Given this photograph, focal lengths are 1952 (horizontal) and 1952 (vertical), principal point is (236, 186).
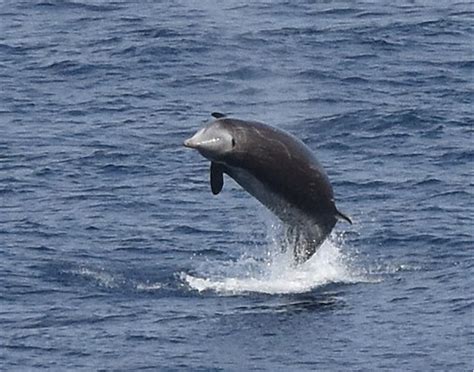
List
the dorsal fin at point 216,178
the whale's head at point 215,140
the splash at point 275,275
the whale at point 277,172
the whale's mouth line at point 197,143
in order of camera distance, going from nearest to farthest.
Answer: the whale's mouth line at point 197,143 → the whale's head at point 215,140 → the whale at point 277,172 → the dorsal fin at point 216,178 → the splash at point 275,275

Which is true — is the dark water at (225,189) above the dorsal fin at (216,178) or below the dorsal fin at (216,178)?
below

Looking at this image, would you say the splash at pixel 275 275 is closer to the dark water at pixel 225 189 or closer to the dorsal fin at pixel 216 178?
the dark water at pixel 225 189

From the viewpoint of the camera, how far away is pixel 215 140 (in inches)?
945

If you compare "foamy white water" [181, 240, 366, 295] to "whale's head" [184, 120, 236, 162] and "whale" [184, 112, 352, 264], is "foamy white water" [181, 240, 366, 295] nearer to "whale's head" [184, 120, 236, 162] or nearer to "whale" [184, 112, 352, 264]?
"whale" [184, 112, 352, 264]

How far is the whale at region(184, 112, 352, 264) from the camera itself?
955 inches

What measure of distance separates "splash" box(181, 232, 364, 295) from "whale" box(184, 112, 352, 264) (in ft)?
3.47

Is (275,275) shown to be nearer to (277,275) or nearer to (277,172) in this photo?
(277,275)

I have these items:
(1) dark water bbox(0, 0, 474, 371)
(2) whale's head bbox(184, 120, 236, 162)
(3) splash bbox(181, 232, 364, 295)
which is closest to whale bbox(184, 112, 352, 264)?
(2) whale's head bbox(184, 120, 236, 162)

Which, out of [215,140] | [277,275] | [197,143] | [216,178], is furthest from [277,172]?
[277,275]

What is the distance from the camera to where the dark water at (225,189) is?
24.3m

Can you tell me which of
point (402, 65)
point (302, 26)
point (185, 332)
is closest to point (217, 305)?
point (185, 332)

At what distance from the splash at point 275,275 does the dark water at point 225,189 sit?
0.16 feet

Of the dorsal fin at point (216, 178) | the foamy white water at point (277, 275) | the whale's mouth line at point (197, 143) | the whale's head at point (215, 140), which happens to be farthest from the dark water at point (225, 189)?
the whale's mouth line at point (197, 143)

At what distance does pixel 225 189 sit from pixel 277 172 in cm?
794
